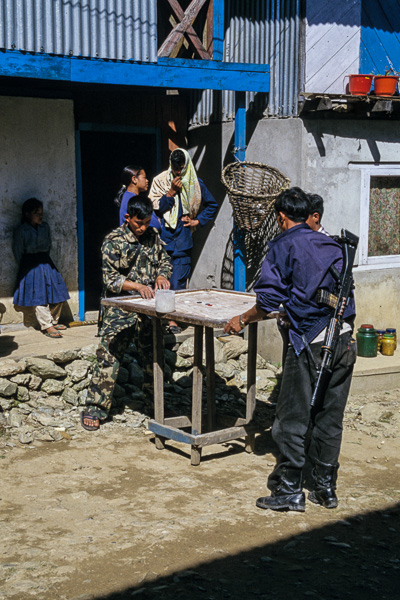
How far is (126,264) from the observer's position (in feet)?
21.0

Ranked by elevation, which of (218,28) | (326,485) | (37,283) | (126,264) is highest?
(218,28)

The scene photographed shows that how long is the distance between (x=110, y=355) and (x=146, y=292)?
682 millimetres

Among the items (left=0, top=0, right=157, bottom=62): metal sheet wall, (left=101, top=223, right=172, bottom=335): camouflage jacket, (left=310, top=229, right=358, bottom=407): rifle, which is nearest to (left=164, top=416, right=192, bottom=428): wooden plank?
(left=101, top=223, right=172, bottom=335): camouflage jacket

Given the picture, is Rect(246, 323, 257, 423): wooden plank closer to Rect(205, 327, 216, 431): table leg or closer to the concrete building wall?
Rect(205, 327, 216, 431): table leg

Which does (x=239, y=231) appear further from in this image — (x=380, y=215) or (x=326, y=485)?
(x=326, y=485)

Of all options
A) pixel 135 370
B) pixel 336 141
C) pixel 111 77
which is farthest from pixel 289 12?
pixel 135 370

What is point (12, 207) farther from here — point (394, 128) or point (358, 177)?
point (394, 128)

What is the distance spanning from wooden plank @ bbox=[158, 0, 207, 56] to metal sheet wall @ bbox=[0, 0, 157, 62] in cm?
15

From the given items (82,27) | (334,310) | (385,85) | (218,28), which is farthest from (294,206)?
(385,85)

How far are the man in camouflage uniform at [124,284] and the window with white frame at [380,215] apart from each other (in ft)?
10.2

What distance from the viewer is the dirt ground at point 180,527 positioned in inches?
155

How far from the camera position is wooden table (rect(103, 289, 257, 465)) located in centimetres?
566

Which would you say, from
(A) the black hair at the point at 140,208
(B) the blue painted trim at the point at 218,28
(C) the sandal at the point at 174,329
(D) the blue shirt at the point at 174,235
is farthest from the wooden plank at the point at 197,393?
(B) the blue painted trim at the point at 218,28

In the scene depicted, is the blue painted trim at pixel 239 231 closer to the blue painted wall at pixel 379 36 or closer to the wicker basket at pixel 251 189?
the wicker basket at pixel 251 189
